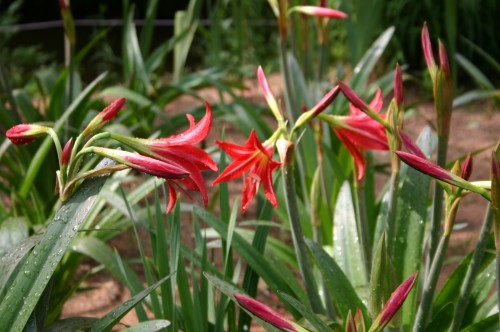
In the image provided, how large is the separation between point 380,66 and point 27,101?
2.49 metres

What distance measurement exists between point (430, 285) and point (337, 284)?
205mm

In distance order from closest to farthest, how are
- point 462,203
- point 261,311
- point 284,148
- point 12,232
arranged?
point 261,311 < point 284,148 < point 12,232 < point 462,203

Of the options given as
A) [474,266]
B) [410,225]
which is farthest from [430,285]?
[410,225]

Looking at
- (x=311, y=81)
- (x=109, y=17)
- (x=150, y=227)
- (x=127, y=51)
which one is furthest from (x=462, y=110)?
(x=109, y=17)

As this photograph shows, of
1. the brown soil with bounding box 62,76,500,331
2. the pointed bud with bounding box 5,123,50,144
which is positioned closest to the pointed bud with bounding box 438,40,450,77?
the pointed bud with bounding box 5,123,50,144

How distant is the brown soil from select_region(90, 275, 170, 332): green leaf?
1.01 metres

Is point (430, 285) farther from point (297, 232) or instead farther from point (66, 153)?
point (66, 153)

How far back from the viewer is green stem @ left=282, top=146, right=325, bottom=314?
132cm

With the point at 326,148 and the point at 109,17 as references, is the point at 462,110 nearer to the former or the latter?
the point at 326,148

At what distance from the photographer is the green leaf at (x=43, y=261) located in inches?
44.4

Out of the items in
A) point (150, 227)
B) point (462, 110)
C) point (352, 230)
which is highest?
point (150, 227)

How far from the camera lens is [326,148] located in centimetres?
225

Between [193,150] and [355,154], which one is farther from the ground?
[193,150]

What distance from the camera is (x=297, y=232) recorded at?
4.67 feet
